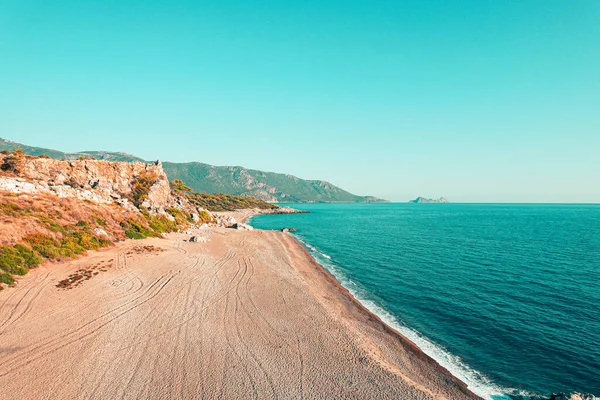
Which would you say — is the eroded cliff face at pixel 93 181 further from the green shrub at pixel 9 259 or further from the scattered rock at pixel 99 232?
the green shrub at pixel 9 259

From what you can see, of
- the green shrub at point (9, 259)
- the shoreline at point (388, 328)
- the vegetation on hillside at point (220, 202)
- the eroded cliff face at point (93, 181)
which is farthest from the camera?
the vegetation on hillside at point (220, 202)

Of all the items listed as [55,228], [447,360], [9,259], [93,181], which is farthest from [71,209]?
[447,360]

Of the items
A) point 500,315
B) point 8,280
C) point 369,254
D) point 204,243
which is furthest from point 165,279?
point 369,254

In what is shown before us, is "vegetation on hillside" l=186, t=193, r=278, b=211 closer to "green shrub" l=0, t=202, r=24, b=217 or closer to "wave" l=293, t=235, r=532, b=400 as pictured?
"green shrub" l=0, t=202, r=24, b=217

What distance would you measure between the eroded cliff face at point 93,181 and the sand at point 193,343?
20526 mm

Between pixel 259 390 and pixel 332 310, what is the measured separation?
11.1 meters

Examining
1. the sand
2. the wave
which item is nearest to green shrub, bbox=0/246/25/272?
the sand

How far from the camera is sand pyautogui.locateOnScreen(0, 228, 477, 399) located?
12.8 meters

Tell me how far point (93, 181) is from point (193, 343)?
175 ft

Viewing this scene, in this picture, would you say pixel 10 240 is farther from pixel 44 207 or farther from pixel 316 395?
pixel 316 395

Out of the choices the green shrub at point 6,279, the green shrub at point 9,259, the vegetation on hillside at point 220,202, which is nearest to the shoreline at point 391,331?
the green shrub at point 6,279

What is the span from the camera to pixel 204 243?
45.4 m

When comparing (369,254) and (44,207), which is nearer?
(44,207)

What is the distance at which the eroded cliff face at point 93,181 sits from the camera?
133 feet
